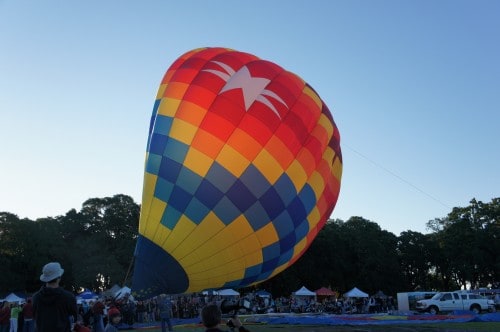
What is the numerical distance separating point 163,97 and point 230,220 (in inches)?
133

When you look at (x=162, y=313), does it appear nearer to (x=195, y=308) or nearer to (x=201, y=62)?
(x=201, y=62)

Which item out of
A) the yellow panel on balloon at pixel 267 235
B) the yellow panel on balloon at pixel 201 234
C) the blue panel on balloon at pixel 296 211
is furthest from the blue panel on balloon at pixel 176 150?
the blue panel on balloon at pixel 296 211

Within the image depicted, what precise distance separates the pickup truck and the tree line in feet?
74.3

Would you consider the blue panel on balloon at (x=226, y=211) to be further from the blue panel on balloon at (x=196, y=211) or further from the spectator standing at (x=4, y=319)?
the spectator standing at (x=4, y=319)

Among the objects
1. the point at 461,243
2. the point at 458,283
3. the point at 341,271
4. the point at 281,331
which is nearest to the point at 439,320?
the point at 281,331

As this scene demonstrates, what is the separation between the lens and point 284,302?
37625mm

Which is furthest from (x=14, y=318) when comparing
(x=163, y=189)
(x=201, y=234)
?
(x=201, y=234)

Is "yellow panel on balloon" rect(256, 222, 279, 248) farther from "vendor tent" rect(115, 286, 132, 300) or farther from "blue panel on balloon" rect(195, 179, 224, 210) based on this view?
"vendor tent" rect(115, 286, 132, 300)

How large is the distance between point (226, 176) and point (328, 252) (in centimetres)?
4382

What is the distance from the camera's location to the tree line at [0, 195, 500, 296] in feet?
157

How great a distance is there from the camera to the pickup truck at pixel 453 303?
→ 28016 mm

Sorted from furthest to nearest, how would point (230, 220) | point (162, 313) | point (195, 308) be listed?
point (195, 308) < point (162, 313) < point (230, 220)

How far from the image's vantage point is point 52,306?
4348 mm

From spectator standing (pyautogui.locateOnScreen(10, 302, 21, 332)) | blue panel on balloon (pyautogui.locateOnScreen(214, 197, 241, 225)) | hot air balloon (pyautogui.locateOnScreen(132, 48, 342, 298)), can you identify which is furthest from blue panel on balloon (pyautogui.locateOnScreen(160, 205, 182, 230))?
spectator standing (pyautogui.locateOnScreen(10, 302, 21, 332))
